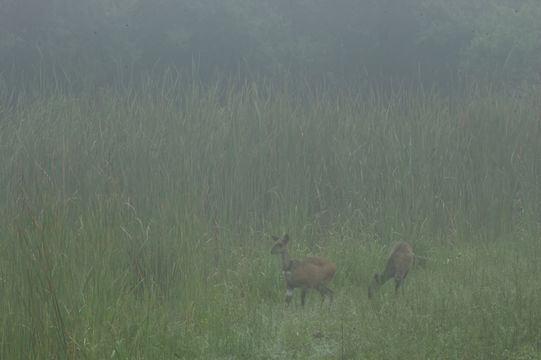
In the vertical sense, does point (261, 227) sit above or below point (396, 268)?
below

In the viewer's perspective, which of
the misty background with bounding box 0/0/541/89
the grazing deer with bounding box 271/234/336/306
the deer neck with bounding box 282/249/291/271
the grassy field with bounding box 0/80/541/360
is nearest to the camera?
the grassy field with bounding box 0/80/541/360

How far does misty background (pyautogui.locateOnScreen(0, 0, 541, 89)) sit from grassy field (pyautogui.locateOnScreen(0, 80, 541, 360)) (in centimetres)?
508

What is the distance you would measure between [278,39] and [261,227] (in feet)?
32.5

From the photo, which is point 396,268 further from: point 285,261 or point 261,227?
point 261,227

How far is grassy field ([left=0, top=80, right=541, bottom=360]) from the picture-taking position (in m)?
5.48

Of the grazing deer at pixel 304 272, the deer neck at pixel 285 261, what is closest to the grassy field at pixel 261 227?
the grazing deer at pixel 304 272

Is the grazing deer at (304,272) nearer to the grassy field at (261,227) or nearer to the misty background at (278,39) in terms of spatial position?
the grassy field at (261,227)

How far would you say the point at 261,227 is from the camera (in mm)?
9602

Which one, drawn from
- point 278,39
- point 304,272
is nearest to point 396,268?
point 304,272

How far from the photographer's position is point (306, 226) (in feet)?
30.2

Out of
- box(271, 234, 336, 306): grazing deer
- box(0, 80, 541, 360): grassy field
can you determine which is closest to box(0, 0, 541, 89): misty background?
box(0, 80, 541, 360): grassy field

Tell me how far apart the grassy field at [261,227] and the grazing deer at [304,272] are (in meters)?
0.17

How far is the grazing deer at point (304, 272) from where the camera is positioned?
6.85 metres

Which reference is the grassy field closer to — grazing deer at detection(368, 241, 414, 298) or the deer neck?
grazing deer at detection(368, 241, 414, 298)
